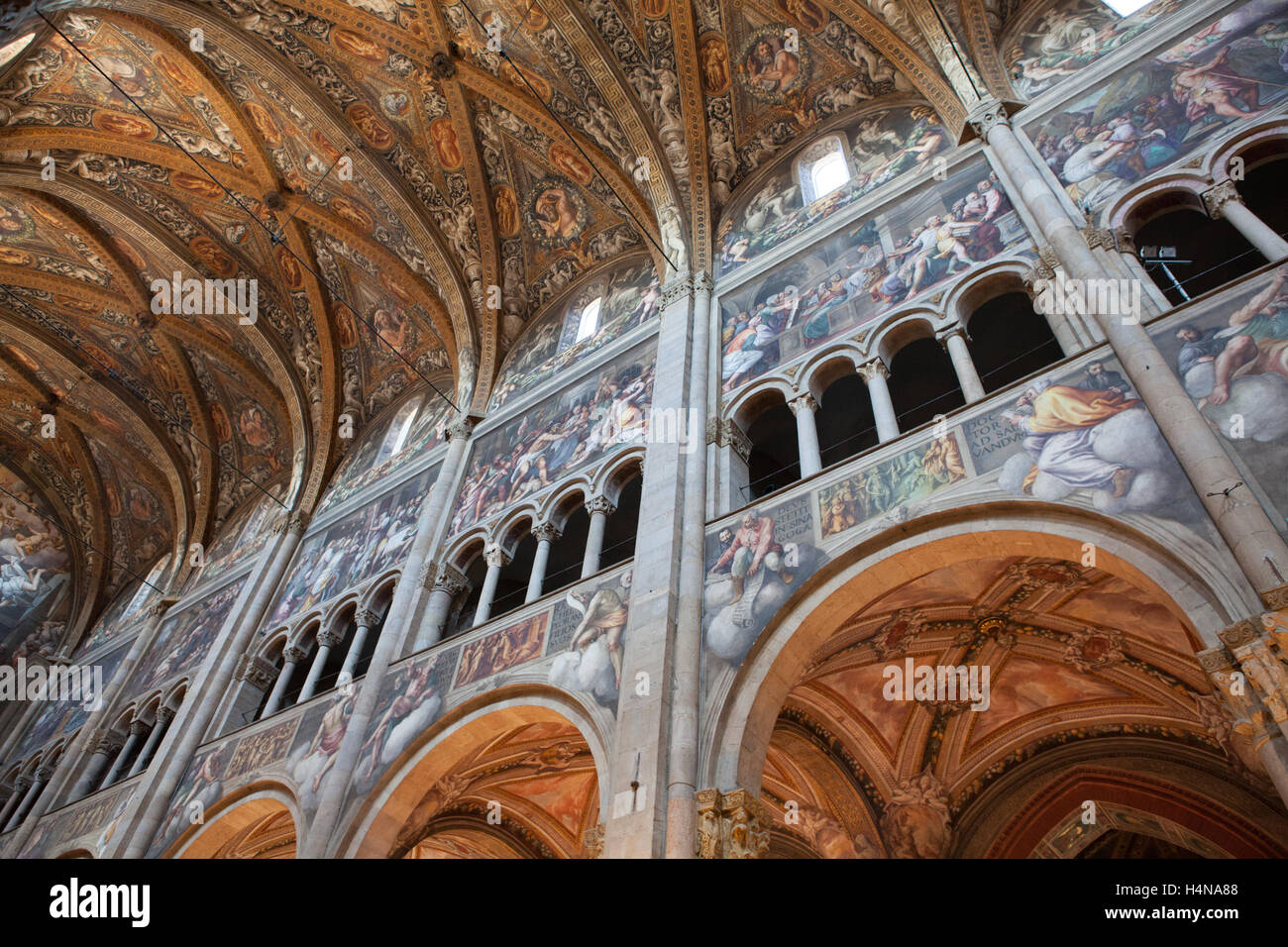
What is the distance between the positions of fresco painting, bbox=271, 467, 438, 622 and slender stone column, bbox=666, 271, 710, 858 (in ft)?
18.8

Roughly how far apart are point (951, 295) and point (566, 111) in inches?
334

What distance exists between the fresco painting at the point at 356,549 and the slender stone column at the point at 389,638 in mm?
562

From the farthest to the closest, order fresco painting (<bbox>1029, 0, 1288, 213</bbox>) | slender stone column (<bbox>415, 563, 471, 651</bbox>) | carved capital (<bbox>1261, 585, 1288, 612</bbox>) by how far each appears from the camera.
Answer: slender stone column (<bbox>415, 563, 471, 651</bbox>)
fresco painting (<bbox>1029, 0, 1288, 213</bbox>)
carved capital (<bbox>1261, 585, 1288, 612</bbox>)

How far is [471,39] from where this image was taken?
47.2 ft

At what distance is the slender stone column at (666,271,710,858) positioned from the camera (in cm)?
643

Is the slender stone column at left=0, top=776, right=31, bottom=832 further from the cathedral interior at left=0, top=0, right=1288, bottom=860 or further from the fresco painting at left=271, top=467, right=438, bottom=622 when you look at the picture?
the fresco painting at left=271, top=467, right=438, bottom=622

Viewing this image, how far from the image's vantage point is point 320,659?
12797 mm

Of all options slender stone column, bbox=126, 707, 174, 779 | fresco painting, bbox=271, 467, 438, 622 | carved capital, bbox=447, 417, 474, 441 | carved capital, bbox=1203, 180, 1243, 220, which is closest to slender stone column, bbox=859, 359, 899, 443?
carved capital, bbox=1203, 180, 1243, 220

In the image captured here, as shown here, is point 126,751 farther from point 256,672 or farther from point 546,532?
point 546,532

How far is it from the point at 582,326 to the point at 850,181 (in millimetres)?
5326

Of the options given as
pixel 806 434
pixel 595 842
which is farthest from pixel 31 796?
pixel 806 434

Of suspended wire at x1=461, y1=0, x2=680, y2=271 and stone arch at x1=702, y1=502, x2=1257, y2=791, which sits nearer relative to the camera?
stone arch at x1=702, y1=502, x2=1257, y2=791
